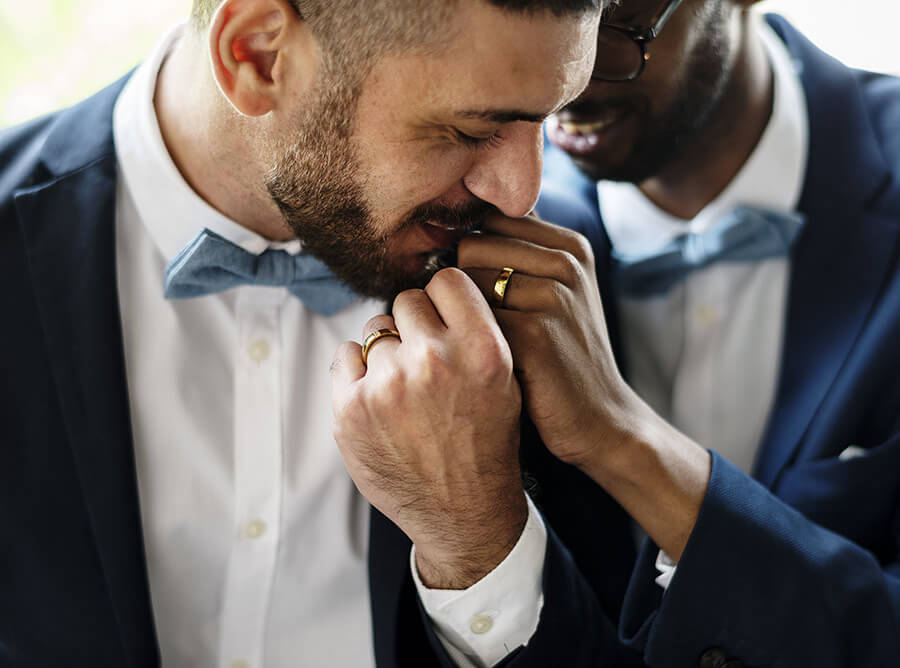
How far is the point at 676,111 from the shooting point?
1.74 meters

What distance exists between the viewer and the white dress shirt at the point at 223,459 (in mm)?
1484

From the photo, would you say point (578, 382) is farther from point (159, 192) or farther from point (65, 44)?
point (65, 44)

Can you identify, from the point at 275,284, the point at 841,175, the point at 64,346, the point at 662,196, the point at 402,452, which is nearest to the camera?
the point at 402,452

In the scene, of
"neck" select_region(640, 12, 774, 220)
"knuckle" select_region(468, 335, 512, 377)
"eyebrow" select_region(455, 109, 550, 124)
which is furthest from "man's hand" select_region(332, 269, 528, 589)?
"neck" select_region(640, 12, 774, 220)

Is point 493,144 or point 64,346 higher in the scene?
point 493,144

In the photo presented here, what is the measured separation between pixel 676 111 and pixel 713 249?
1.03 feet

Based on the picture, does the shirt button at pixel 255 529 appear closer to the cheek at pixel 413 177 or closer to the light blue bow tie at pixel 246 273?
the light blue bow tie at pixel 246 273

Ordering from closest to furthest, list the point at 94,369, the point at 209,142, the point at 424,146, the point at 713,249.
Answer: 1. the point at 424,146
2. the point at 94,369
3. the point at 209,142
4. the point at 713,249

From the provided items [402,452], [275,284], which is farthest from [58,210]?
[402,452]

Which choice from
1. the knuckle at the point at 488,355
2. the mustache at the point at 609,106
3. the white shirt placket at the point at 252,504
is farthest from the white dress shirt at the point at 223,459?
the mustache at the point at 609,106

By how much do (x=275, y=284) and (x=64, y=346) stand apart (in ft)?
1.19

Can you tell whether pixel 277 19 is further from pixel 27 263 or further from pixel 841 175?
pixel 841 175

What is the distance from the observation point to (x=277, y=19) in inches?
48.1

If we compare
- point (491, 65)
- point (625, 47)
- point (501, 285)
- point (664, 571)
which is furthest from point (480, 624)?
point (625, 47)
